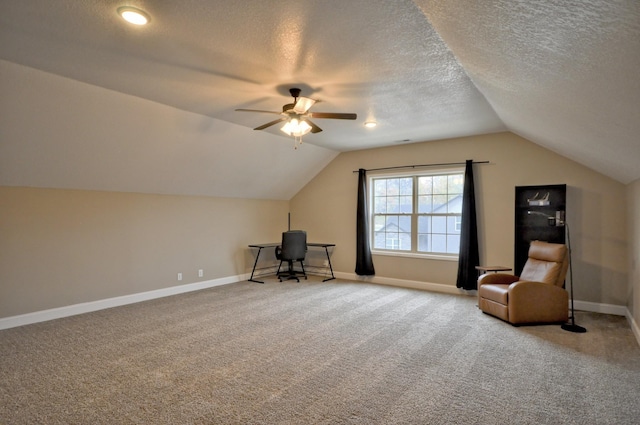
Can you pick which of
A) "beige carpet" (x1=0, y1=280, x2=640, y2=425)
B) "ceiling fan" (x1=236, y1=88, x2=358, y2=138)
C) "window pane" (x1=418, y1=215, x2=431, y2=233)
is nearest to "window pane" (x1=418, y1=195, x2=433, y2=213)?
"window pane" (x1=418, y1=215, x2=431, y2=233)

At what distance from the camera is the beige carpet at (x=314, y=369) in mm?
2340

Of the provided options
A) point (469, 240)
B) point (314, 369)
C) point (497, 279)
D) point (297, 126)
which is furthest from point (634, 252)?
point (297, 126)

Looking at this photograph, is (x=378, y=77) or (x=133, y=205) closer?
(x=378, y=77)

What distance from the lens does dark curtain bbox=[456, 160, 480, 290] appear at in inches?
220

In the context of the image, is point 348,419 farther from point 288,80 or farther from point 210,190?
point 210,190

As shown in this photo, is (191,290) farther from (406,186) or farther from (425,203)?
(425,203)

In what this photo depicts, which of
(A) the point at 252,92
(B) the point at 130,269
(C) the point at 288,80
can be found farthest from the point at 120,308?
(C) the point at 288,80

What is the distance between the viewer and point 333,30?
240 cm

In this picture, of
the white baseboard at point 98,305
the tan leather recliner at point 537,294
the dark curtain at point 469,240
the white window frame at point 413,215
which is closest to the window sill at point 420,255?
the white window frame at point 413,215

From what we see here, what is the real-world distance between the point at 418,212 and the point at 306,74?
399 cm

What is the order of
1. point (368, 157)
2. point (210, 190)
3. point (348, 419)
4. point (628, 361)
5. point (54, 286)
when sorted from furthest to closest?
point (368, 157), point (210, 190), point (54, 286), point (628, 361), point (348, 419)

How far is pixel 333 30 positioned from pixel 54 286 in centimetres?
462

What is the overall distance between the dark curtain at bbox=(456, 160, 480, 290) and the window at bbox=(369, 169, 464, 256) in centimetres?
31

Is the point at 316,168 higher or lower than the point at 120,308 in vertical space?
higher
